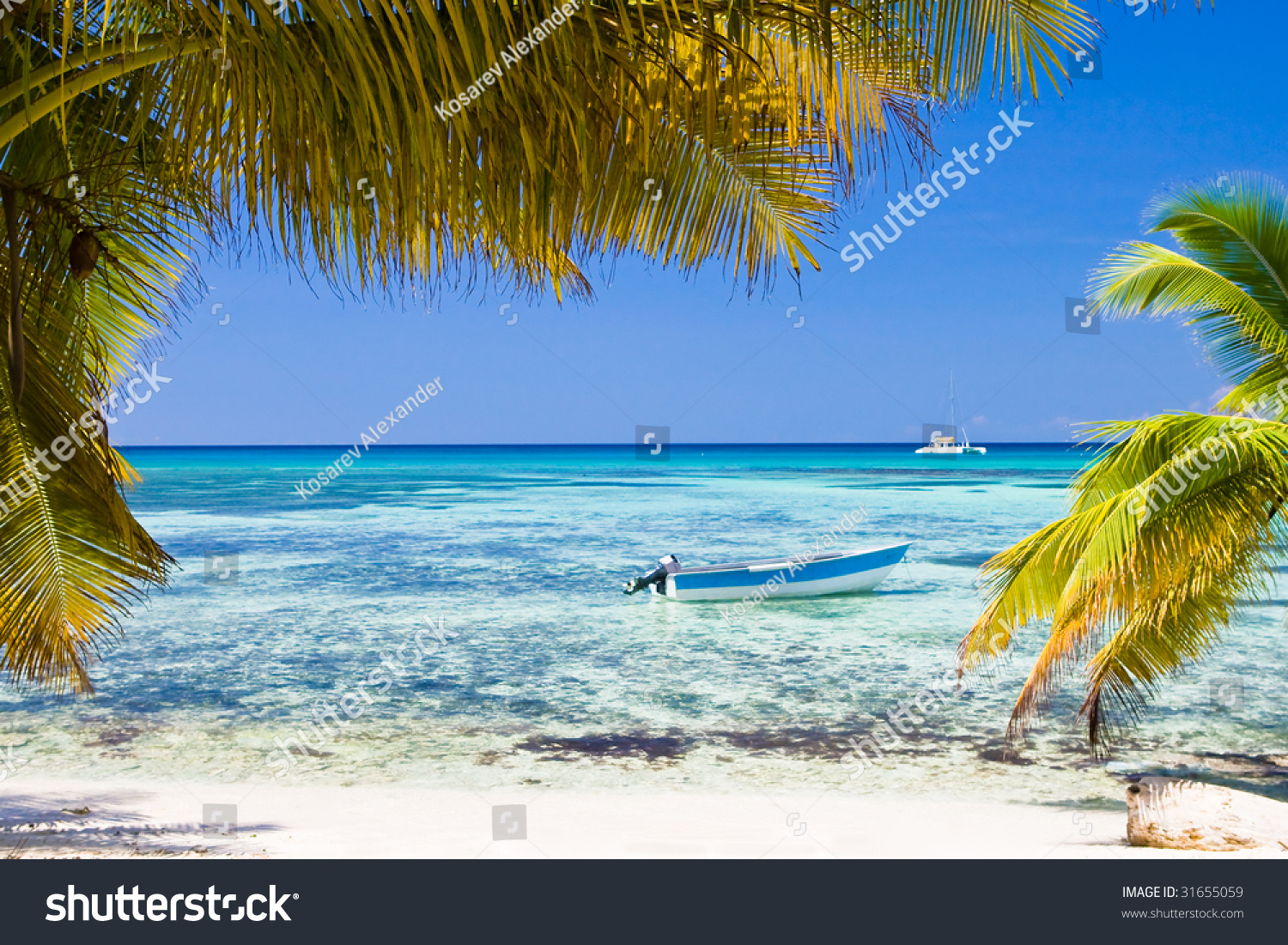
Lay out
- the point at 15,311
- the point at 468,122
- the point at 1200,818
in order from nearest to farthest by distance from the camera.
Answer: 1. the point at 468,122
2. the point at 15,311
3. the point at 1200,818

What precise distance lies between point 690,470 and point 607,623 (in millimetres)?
61156

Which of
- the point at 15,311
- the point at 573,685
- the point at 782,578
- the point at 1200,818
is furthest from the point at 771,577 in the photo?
the point at 15,311

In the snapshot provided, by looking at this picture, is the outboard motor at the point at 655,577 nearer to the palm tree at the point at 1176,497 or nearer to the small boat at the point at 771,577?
the small boat at the point at 771,577

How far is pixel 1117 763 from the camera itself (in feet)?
27.6

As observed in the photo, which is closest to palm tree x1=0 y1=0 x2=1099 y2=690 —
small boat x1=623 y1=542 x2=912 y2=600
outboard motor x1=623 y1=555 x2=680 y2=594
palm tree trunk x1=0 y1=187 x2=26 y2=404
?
palm tree trunk x1=0 y1=187 x2=26 y2=404

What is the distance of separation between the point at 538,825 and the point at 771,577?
446 inches

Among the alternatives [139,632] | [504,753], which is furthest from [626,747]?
[139,632]

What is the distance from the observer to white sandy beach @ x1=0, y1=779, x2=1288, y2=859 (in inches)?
222

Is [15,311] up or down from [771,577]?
up

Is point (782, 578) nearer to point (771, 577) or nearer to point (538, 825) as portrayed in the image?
point (771, 577)

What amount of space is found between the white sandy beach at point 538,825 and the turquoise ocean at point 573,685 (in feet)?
1.61

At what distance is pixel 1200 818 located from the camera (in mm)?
5426

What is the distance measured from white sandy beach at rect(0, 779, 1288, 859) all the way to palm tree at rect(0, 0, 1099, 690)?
3838 mm
